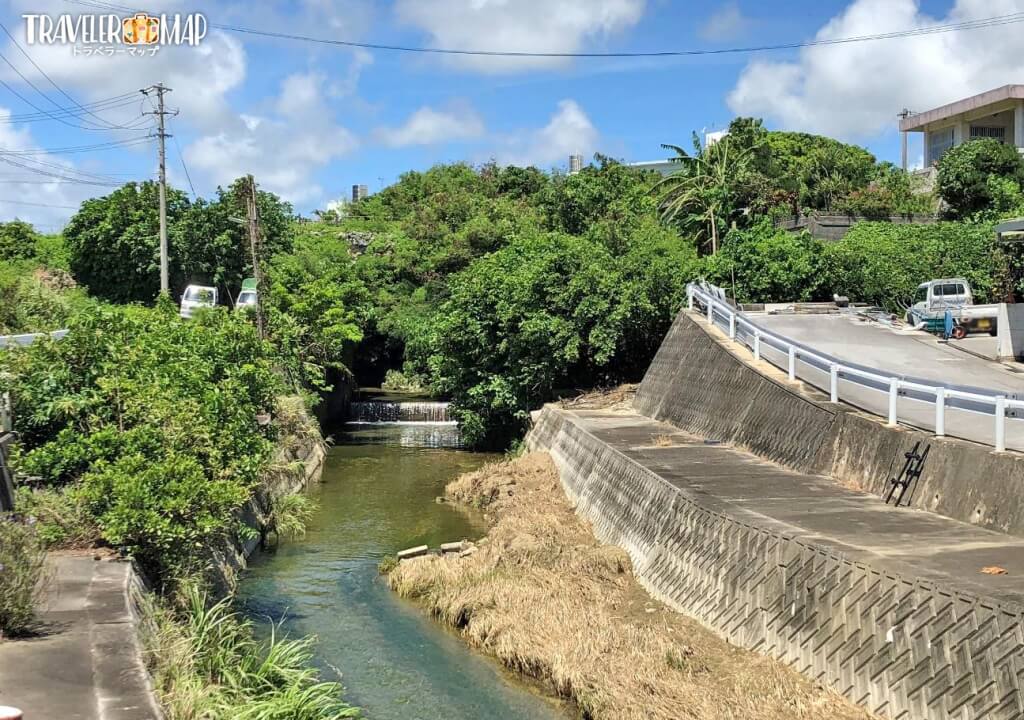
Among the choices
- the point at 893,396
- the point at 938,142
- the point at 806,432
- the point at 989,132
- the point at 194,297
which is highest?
the point at 938,142

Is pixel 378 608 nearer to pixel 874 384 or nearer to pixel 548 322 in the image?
pixel 874 384

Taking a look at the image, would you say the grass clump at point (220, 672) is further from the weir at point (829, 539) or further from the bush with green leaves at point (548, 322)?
the bush with green leaves at point (548, 322)

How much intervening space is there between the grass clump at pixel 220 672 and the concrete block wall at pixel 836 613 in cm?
429

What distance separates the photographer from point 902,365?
18.9 m

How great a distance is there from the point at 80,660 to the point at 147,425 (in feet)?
16.8

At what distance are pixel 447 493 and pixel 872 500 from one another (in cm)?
1277

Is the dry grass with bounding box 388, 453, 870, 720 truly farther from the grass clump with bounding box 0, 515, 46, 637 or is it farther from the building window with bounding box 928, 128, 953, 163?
the building window with bounding box 928, 128, 953, 163

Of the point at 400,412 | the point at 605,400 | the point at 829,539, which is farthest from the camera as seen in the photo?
the point at 400,412

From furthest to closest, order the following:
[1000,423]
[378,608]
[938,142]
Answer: [938,142] → [378,608] → [1000,423]

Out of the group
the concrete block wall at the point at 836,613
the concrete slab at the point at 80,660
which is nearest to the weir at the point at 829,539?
the concrete block wall at the point at 836,613

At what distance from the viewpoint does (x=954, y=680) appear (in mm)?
6973

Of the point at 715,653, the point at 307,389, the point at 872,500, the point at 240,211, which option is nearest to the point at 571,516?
the point at 872,500

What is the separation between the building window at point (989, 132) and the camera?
4925 centimetres

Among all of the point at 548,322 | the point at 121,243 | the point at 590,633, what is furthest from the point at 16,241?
the point at 590,633
